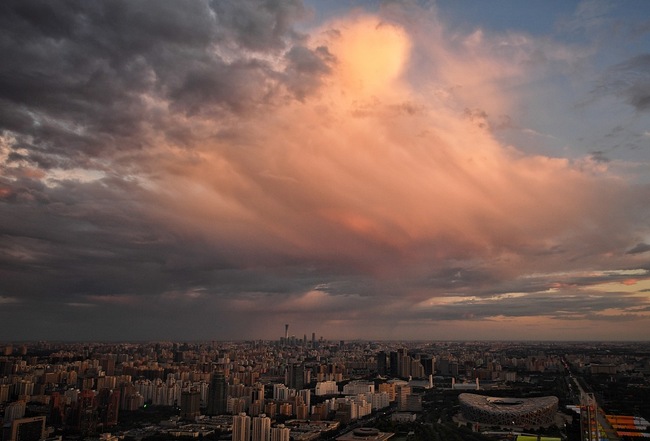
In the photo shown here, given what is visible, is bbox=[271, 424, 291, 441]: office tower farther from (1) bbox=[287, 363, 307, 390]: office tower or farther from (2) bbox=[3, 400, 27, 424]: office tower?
(1) bbox=[287, 363, 307, 390]: office tower

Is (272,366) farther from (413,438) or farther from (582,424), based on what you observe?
(582,424)

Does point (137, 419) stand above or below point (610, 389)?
below

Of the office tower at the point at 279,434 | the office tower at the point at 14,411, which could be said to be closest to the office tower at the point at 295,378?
the office tower at the point at 279,434

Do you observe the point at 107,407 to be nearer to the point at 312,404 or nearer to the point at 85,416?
the point at 85,416

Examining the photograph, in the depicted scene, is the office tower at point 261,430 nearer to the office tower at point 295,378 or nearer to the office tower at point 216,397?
the office tower at point 216,397

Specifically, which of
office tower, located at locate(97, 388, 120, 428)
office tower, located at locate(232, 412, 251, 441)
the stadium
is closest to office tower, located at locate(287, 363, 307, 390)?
the stadium

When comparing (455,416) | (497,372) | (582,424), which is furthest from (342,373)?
(582,424)
